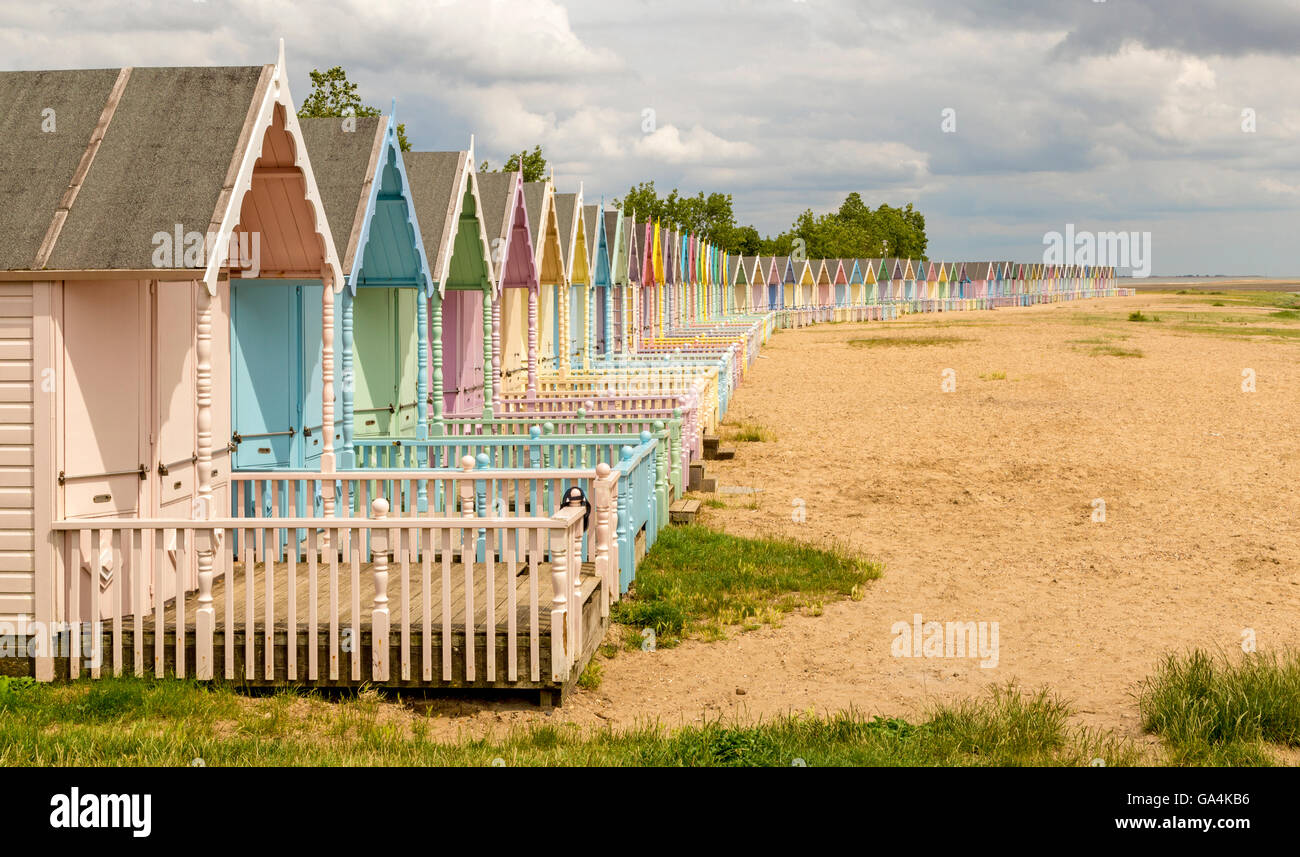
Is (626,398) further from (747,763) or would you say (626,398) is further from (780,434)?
(747,763)

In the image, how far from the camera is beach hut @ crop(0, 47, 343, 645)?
7.50 m

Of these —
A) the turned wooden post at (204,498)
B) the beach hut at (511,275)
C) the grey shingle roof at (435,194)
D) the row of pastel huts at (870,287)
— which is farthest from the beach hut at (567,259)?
the row of pastel huts at (870,287)

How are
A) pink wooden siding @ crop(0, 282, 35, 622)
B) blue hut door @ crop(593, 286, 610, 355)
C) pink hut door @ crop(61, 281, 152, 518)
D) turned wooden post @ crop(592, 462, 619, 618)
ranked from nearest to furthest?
1. pink wooden siding @ crop(0, 282, 35, 622)
2. pink hut door @ crop(61, 281, 152, 518)
3. turned wooden post @ crop(592, 462, 619, 618)
4. blue hut door @ crop(593, 286, 610, 355)

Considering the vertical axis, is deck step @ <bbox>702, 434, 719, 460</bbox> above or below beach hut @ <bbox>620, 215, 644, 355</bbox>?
below

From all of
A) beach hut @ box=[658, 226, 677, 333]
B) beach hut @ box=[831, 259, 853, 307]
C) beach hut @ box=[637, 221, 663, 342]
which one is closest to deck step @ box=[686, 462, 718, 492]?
beach hut @ box=[637, 221, 663, 342]

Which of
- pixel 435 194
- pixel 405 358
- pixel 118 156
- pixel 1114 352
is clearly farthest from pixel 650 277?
pixel 118 156

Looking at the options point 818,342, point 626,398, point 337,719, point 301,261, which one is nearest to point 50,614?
point 337,719

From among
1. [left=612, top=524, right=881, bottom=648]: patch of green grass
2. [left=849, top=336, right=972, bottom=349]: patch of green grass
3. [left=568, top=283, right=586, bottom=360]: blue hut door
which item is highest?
[left=568, top=283, right=586, bottom=360]: blue hut door

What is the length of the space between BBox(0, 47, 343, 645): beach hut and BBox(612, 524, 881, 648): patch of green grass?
11.4 feet

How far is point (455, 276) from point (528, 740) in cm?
1083

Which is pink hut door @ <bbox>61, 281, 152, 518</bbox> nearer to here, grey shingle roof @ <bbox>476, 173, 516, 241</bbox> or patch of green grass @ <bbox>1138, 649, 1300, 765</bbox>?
patch of green grass @ <bbox>1138, 649, 1300, 765</bbox>

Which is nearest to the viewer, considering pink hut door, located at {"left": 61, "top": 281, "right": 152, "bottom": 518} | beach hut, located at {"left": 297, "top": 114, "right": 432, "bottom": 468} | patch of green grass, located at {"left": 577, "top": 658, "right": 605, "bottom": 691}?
pink hut door, located at {"left": 61, "top": 281, "right": 152, "bottom": 518}

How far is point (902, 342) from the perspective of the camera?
5703 cm

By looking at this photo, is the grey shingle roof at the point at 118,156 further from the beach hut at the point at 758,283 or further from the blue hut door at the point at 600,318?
the beach hut at the point at 758,283
